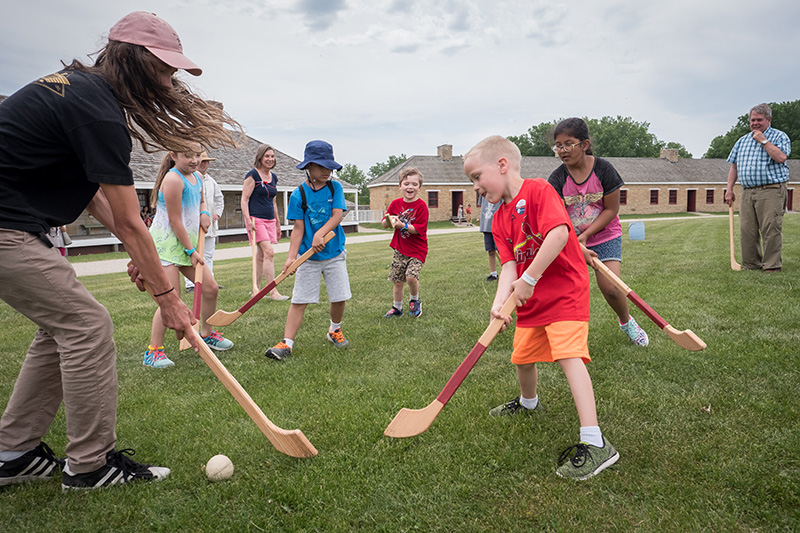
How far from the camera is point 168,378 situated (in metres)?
4.39

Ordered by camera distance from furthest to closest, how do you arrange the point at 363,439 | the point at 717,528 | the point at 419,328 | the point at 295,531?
the point at 419,328 → the point at 363,439 → the point at 295,531 → the point at 717,528

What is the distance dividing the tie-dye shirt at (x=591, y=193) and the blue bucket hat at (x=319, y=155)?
207 cm

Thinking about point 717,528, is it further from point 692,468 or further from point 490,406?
point 490,406

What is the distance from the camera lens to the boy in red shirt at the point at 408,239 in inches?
253

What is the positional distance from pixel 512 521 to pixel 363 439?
1105 mm

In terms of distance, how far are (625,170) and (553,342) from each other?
4781 centimetres

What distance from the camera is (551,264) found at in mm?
2898

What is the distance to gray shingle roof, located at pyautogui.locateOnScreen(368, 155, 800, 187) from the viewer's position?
40250 mm

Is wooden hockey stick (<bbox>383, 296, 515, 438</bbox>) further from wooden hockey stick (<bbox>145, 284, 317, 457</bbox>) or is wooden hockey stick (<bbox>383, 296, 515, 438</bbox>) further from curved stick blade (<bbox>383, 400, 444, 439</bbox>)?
wooden hockey stick (<bbox>145, 284, 317, 457</bbox>)

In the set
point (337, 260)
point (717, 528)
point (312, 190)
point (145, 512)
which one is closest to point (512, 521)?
point (717, 528)

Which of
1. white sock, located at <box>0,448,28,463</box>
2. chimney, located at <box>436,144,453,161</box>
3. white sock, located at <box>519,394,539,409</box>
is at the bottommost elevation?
white sock, located at <box>519,394,539,409</box>

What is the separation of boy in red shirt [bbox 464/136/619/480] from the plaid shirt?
6443mm

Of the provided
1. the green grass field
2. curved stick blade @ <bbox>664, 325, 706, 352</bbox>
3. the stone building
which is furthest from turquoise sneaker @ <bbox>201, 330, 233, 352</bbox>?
the stone building

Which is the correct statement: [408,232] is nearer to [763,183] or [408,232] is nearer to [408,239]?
[408,239]
